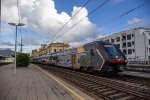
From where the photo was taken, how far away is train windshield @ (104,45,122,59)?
24.3 meters

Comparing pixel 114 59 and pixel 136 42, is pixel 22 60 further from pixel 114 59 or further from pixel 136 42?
pixel 136 42

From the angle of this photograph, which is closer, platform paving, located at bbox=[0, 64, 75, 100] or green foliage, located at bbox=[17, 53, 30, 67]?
platform paving, located at bbox=[0, 64, 75, 100]

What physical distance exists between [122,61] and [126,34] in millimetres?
65761

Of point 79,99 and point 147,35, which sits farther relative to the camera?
point 147,35

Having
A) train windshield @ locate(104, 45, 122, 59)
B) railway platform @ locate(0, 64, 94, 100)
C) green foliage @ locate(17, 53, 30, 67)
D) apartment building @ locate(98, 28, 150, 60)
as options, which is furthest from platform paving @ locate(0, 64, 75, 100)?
apartment building @ locate(98, 28, 150, 60)

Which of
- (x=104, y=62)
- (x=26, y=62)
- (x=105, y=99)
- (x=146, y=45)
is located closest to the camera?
(x=105, y=99)

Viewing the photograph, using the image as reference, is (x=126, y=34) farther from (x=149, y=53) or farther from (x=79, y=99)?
(x=79, y=99)

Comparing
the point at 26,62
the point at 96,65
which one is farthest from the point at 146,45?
the point at 96,65

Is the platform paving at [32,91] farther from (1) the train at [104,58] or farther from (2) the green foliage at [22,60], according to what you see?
(2) the green foliage at [22,60]

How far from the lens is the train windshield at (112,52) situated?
24344mm

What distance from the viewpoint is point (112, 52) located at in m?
24.8

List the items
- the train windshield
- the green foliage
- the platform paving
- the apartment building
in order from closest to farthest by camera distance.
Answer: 1. the platform paving
2. the train windshield
3. the green foliage
4. the apartment building

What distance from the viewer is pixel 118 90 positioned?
15.0 meters

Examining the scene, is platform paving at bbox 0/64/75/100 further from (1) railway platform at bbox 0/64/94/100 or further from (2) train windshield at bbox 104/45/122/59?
(2) train windshield at bbox 104/45/122/59
